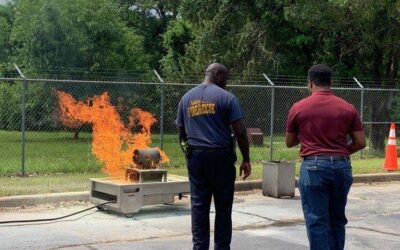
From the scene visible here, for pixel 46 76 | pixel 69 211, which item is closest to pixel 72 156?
pixel 69 211

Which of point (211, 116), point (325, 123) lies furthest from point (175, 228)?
point (325, 123)

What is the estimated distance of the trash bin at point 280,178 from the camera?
1070cm

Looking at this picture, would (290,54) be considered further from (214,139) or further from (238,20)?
(214,139)

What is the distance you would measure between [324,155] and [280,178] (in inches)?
224

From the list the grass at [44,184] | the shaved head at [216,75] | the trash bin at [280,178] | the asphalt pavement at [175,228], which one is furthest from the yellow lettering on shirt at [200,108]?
the trash bin at [280,178]

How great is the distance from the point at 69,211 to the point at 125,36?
1922 centimetres

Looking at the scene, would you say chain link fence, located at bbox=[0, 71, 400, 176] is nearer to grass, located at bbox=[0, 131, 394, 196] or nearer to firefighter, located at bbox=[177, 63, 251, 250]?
grass, located at bbox=[0, 131, 394, 196]

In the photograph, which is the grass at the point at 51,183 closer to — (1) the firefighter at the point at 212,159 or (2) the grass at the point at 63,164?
(2) the grass at the point at 63,164

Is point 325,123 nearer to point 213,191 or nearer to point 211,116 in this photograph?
point 211,116

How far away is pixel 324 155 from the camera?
510 centimetres

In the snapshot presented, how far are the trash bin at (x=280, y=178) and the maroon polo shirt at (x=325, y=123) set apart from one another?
553cm

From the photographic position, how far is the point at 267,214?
915 centimetres

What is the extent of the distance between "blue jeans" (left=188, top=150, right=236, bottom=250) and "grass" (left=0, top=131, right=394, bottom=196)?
15.8ft

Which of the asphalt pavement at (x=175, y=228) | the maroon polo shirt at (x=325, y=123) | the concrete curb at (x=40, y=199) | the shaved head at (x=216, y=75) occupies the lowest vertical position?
the asphalt pavement at (x=175, y=228)
